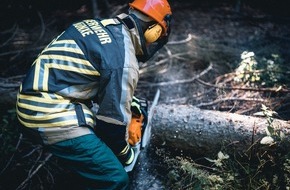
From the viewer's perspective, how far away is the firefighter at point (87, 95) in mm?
2258

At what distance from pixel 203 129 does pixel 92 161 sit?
1224 millimetres

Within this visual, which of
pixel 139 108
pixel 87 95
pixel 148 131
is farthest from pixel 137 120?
pixel 87 95

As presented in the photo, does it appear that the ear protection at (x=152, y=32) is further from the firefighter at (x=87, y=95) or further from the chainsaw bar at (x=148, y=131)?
the chainsaw bar at (x=148, y=131)

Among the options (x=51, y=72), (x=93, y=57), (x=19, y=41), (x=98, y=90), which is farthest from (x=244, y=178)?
(x=19, y=41)

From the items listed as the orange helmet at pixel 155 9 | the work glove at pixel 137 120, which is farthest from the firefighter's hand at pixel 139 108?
the orange helmet at pixel 155 9

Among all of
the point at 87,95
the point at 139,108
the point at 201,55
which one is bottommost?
the point at 201,55

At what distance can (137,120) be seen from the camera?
9.37ft

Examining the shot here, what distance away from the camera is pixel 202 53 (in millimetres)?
5156

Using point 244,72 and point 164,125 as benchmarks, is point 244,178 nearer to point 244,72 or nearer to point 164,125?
point 164,125

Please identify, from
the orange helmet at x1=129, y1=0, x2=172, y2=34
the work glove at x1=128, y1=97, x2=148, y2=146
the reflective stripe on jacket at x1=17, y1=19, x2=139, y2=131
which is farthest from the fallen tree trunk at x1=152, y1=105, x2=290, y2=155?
the orange helmet at x1=129, y1=0, x2=172, y2=34

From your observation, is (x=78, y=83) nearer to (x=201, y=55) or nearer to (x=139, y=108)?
(x=139, y=108)

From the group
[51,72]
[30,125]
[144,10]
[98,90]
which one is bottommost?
[30,125]

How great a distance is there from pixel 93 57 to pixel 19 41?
4395 mm

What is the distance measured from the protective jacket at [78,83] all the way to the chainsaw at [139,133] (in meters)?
0.36
